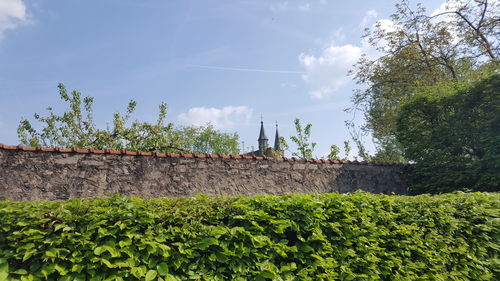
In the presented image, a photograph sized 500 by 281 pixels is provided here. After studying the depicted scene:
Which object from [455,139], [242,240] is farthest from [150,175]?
[455,139]

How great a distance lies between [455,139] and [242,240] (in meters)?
9.08

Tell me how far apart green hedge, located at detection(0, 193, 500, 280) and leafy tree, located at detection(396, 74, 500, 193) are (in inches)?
212

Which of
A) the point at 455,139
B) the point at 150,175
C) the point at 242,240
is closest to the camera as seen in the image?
the point at 242,240

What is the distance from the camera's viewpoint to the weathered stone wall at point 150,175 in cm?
596

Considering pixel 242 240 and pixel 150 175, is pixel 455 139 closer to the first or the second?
pixel 150 175

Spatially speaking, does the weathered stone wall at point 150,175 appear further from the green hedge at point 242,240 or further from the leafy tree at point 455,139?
the leafy tree at point 455,139

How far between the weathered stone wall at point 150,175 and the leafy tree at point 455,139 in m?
2.86

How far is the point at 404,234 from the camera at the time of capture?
4.32 meters

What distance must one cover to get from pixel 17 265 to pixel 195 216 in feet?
4.83

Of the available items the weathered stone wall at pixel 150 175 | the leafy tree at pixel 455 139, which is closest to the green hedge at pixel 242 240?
the weathered stone wall at pixel 150 175

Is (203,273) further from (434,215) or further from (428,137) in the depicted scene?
(428,137)

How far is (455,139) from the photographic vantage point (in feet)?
33.1

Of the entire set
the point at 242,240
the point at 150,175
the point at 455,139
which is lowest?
the point at 242,240

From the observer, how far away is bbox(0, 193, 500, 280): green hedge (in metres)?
2.86
